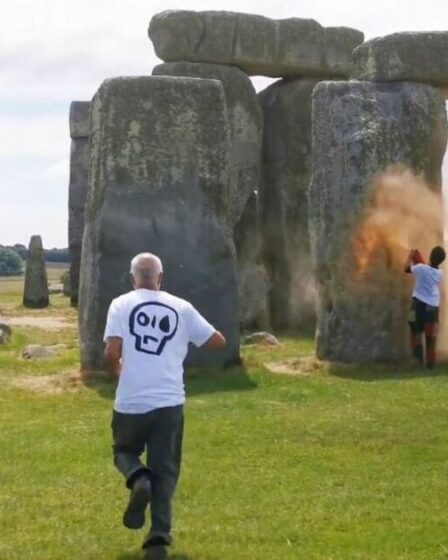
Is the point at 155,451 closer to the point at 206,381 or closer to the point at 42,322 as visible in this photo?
the point at 206,381

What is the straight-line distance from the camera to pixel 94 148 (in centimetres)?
1432

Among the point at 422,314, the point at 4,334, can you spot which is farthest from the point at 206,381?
the point at 4,334

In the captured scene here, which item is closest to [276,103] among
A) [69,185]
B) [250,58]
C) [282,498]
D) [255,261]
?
[250,58]

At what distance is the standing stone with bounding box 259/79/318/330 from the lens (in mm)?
21688

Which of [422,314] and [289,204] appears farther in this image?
[289,204]

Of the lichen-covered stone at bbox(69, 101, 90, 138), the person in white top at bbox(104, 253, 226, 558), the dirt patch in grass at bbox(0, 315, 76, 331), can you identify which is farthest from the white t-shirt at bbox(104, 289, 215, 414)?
the lichen-covered stone at bbox(69, 101, 90, 138)

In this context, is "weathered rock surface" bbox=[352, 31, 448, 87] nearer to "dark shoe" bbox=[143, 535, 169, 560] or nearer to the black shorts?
the black shorts

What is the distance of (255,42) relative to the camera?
830 inches

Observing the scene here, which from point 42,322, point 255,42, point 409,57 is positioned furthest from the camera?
point 42,322

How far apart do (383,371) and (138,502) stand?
802 cm

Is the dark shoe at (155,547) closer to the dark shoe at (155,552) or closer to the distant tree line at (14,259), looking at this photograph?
the dark shoe at (155,552)

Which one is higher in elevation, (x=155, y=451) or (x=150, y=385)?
(x=150, y=385)

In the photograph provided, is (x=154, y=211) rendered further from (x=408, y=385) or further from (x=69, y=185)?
(x=69, y=185)

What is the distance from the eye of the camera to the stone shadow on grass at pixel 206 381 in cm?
1305
